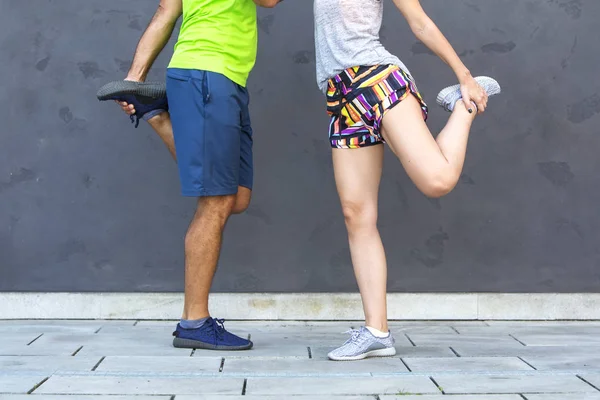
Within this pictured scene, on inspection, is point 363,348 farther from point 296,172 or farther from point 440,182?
point 296,172

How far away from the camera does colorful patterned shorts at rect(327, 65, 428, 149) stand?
3033 mm

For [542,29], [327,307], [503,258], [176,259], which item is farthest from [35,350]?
[542,29]

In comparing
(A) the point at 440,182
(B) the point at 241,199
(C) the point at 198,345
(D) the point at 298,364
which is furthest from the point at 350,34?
(C) the point at 198,345

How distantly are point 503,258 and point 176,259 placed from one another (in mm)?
1484

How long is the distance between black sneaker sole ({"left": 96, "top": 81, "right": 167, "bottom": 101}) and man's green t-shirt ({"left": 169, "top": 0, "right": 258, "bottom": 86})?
0.11 metres

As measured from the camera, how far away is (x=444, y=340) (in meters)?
3.55

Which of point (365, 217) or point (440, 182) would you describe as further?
point (365, 217)

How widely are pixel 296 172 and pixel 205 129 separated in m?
0.87

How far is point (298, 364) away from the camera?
121 inches

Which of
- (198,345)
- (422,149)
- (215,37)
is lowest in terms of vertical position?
(198,345)

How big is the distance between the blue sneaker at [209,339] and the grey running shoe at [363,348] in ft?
1.23

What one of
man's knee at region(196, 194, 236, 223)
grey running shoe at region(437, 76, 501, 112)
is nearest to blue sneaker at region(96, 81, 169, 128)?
man's knee at region(196, 194, 236, 223)

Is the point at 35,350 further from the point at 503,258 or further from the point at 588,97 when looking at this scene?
the point at 588,97

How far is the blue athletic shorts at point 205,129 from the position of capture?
3.21 metres
